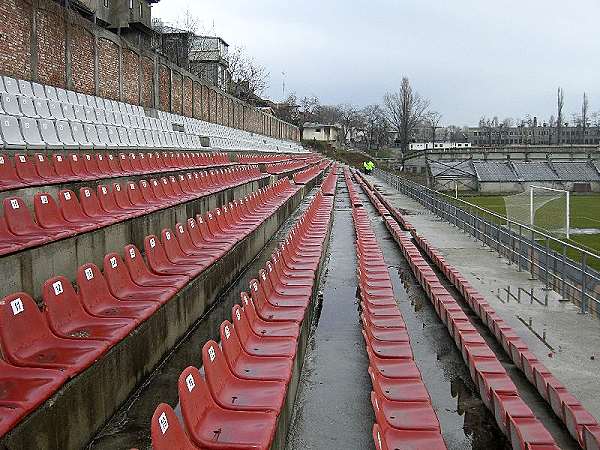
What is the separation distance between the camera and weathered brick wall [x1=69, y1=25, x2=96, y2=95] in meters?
12.5

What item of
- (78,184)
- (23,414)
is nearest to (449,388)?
(23,414)

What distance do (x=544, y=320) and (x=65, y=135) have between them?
656 centimetres

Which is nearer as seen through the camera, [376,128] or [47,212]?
[47,212]

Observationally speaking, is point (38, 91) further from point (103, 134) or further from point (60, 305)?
point (60, 305)

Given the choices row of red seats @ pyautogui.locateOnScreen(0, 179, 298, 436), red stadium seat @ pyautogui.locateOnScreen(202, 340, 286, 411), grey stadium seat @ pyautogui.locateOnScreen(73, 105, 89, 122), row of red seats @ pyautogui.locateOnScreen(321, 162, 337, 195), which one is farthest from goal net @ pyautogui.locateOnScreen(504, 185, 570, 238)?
red stadium seat @ pyautogui.locateOnScreen(202, 340, 286, 411)

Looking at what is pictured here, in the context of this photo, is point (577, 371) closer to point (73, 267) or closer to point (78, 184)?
point (73, 267)

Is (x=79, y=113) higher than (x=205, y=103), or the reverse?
(x=205, y=103)

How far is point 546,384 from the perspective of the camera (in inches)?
175

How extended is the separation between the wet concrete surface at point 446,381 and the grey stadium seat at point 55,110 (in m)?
5.49

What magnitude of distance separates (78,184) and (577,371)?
4910 mm

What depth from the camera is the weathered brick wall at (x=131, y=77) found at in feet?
51.0

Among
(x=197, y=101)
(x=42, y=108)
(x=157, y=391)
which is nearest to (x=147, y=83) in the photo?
(x=197, y=101)

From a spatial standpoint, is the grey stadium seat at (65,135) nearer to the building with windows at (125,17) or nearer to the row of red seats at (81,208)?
the row of red seats at (81,208)

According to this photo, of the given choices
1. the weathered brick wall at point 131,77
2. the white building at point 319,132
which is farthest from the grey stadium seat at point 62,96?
the white building at point 319,132
